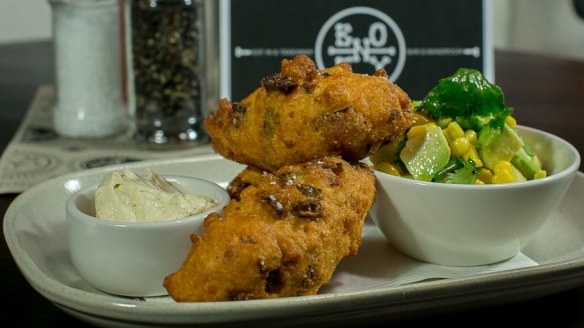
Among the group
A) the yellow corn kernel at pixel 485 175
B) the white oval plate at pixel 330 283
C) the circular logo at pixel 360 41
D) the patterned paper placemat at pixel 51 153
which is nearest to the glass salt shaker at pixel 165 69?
the patterned paper placemat at pixel 51 153

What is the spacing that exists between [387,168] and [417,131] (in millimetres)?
95

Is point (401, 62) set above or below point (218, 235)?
above

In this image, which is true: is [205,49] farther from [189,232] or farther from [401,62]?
[189,232]

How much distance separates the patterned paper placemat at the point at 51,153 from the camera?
2.30 m

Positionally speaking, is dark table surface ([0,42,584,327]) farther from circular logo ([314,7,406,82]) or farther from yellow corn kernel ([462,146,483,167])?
circular logo ([314,7,406,82])

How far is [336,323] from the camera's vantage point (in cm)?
131

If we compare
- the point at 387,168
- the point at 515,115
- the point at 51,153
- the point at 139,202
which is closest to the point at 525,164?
the point at 387,168

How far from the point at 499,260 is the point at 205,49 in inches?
54.0

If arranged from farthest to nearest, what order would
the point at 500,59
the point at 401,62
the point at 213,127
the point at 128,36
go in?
the point at 500,59 < the point at 401,62 < the point at 128,36 < the point at 213,127

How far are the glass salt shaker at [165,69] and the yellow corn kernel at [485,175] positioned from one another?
50.2 inches

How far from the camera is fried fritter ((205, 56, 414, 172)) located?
5.12ft

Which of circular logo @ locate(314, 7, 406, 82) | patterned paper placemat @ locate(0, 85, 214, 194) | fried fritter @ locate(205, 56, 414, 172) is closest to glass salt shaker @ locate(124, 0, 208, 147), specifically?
patterned paper placemat @ locate(0, 85, 214, 194)

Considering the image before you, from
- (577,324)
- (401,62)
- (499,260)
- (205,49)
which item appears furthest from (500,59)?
(577,324)

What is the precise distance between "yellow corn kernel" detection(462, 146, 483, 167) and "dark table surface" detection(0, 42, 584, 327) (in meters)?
0.30
